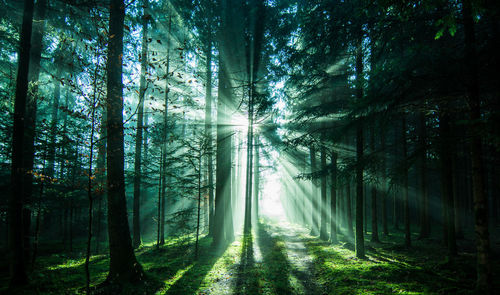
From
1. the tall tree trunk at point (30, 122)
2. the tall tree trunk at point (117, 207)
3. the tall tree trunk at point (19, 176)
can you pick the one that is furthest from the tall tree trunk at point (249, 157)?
the tall tree trunk at point (30, 122)

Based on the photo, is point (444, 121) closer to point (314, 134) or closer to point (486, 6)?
point (314, 134)

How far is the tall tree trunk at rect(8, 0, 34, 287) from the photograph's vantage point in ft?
21.9

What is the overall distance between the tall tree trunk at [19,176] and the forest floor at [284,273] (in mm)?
615

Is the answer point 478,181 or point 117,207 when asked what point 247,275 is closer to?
point 117,207

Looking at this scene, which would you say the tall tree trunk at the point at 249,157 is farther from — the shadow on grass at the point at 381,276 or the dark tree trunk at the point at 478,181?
the dark tree trunk at the point at 478,181

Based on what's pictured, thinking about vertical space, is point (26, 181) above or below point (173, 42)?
below

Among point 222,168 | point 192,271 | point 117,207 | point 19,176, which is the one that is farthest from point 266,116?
point 19,176

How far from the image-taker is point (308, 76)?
1133 centimetres

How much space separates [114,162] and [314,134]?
9214 mm

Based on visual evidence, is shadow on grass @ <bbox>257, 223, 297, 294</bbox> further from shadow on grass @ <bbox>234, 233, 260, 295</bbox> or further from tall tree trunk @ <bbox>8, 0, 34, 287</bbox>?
tall tree trunk @ <bbox>8, 0, 34, 287</bbox>

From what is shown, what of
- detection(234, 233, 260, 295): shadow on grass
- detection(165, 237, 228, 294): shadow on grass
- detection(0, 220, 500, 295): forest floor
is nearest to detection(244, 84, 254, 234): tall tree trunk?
detection(165, 237, 228, 294): shadow on grass

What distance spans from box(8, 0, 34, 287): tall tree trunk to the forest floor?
2.02ft

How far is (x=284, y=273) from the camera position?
8.90 m

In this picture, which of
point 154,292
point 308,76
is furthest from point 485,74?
point 154,292
